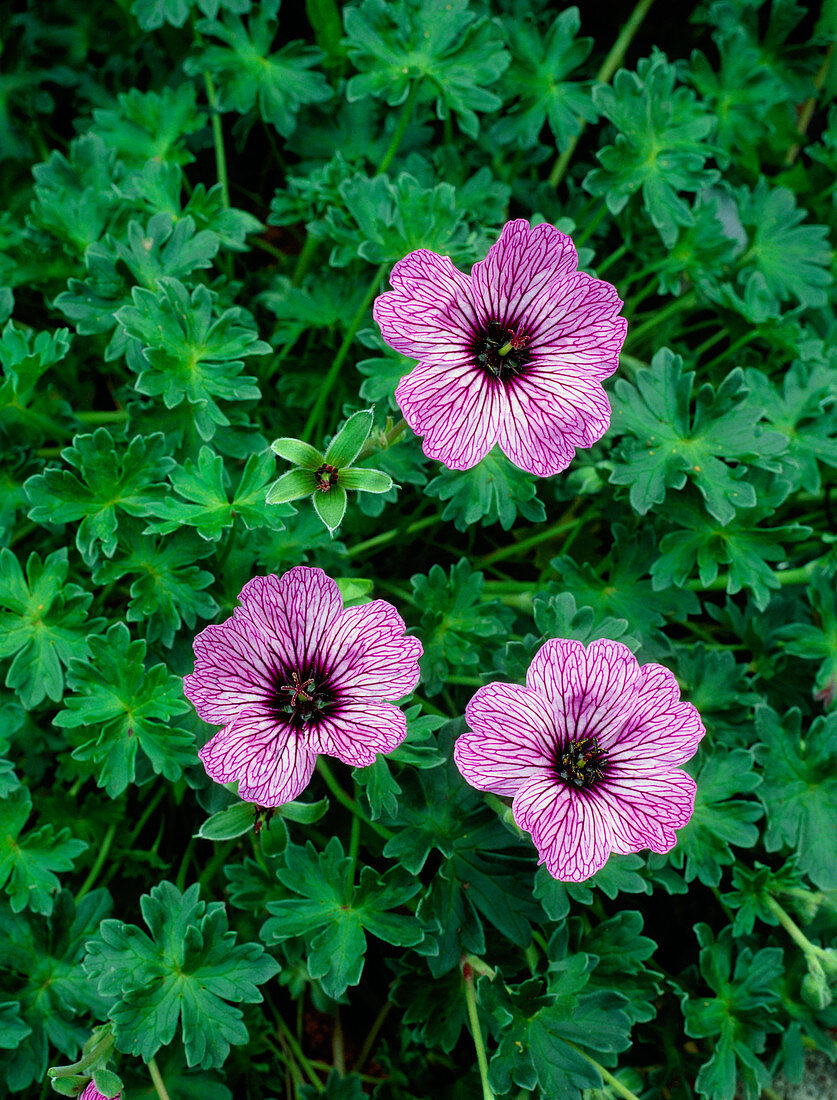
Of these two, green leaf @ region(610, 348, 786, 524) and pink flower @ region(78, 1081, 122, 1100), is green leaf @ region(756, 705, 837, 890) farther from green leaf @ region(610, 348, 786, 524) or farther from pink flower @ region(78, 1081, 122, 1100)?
pink flower @ region(78, 1081, 122, 1100)

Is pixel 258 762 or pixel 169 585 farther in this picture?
pixel 169 585

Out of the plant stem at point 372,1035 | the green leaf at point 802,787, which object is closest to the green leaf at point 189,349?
the green leaf at point 802,787

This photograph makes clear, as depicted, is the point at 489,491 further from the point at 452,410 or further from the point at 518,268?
the point at 518,268

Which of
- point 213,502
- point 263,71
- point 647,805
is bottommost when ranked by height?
point 647,805

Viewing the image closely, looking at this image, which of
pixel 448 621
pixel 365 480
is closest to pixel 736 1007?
pixel 448 621

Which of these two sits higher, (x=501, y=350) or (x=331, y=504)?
(x=501, y=350)
